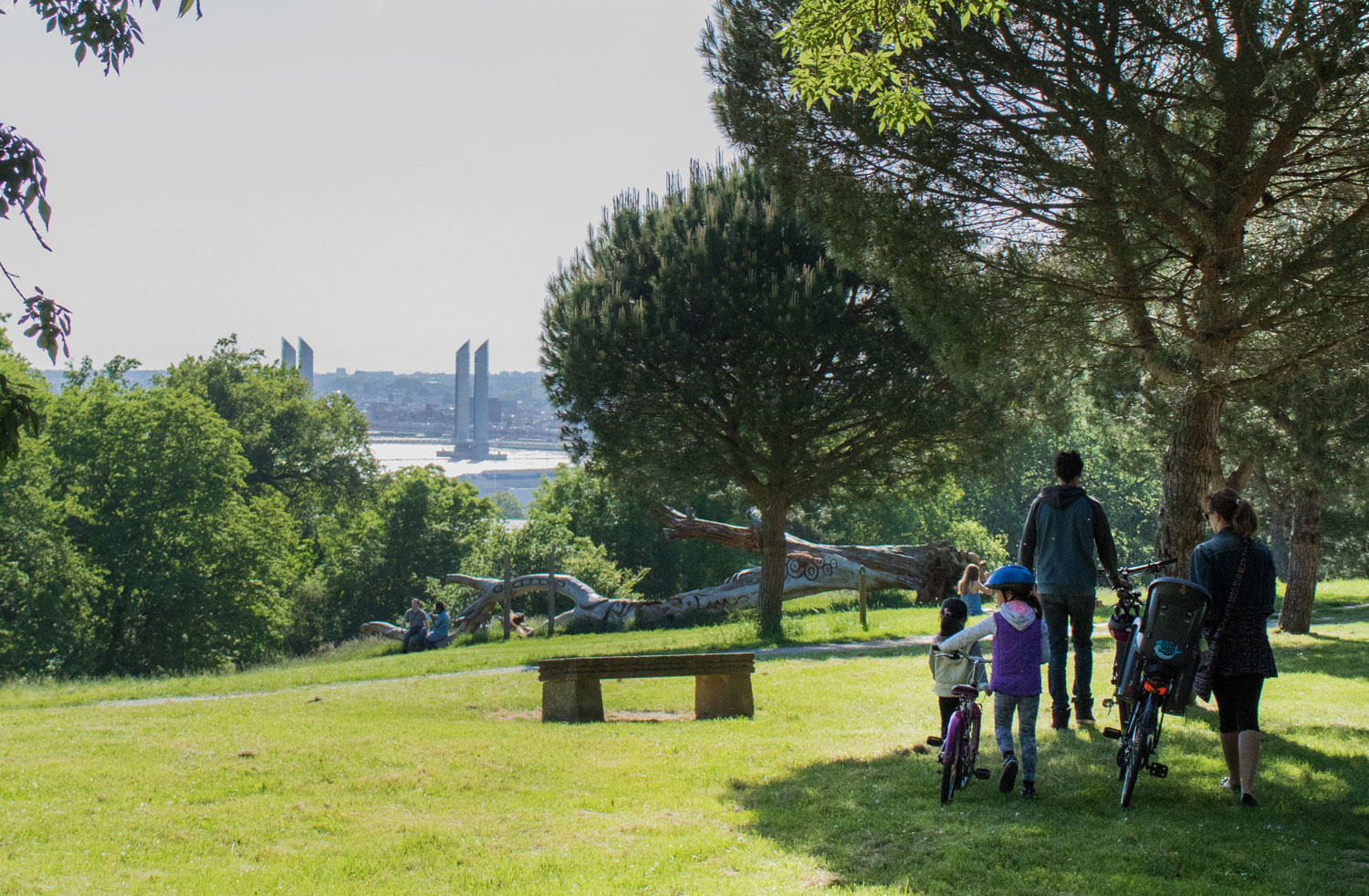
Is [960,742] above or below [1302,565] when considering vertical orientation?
below

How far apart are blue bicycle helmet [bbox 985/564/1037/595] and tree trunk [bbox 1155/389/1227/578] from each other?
3566mm

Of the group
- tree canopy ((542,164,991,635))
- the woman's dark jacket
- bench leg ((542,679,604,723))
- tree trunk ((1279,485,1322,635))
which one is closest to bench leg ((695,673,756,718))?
bench leg ((542,679,604,723))

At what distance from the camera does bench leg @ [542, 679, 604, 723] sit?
424 inches

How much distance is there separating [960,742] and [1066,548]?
195 centimetres

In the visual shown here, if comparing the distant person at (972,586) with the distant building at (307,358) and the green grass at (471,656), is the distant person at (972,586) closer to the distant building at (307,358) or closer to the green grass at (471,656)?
the green grass at (471,656)

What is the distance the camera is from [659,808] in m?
6.70

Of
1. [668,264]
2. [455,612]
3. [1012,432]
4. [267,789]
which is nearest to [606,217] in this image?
[668,264]

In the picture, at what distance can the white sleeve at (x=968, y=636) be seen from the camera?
20.2 ft

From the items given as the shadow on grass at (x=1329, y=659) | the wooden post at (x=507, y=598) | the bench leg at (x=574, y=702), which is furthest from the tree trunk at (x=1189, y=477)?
the wooden post at (x=507, y=598)

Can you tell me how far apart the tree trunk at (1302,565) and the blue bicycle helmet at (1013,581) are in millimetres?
13670

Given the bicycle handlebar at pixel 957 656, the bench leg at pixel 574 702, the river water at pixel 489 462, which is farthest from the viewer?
the river water at pixel 489 462

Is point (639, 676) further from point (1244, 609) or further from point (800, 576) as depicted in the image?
point (800, 576)

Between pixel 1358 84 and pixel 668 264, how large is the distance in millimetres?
12344

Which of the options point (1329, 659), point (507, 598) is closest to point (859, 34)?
point (1329, 659)
